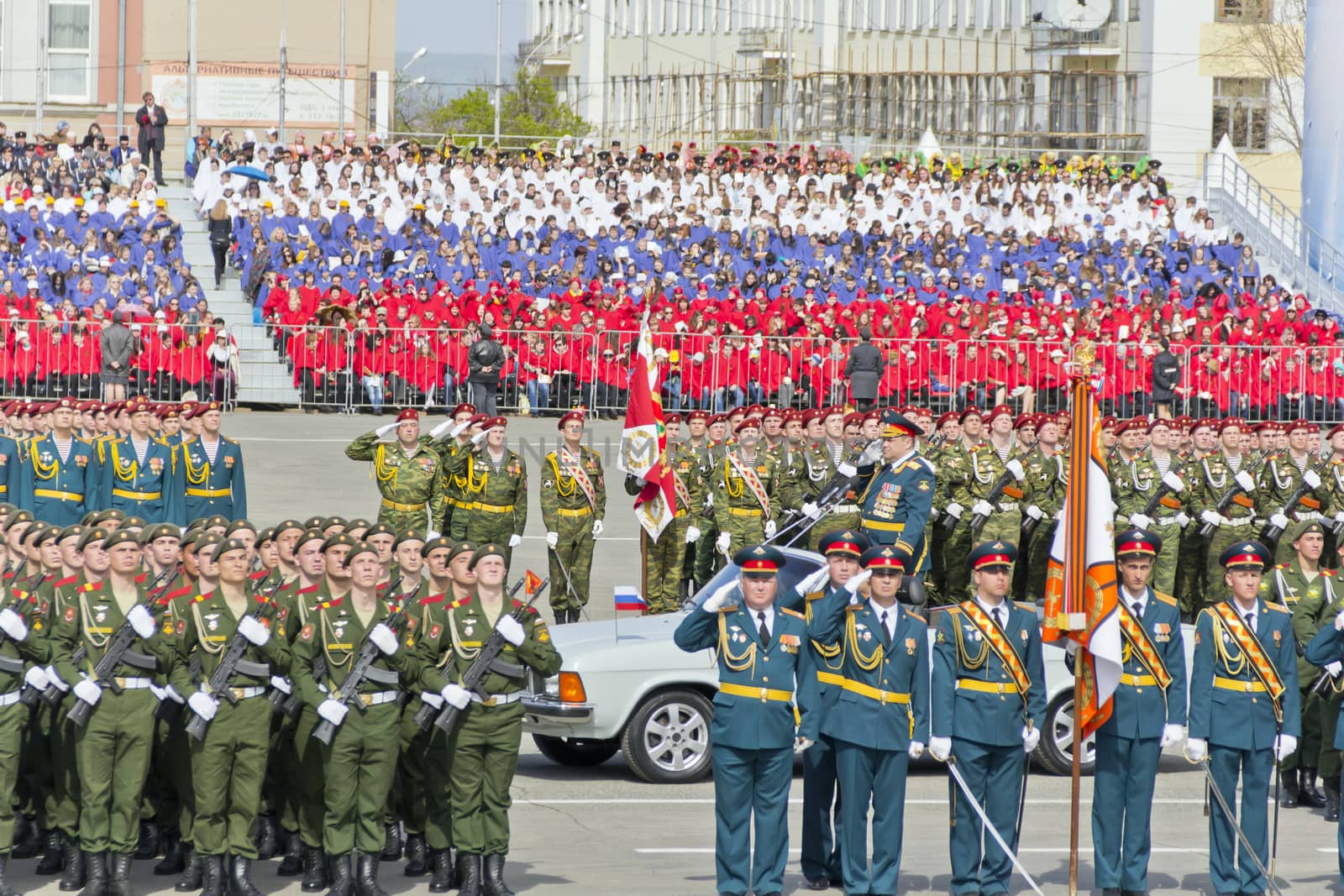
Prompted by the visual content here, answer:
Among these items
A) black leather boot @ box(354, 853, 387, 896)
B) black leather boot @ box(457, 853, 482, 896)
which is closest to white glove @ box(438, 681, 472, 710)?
black leather boot @ box(457, 853, 482, 896)

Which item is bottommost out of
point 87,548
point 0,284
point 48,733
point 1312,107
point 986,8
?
point 48,733

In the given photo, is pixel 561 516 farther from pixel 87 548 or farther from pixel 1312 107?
pixel 1312 107

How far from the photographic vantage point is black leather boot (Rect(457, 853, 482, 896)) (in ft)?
30.2

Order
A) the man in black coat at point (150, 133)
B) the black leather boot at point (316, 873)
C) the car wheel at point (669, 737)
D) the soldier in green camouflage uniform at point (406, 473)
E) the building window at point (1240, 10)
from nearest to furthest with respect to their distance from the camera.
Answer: the black leather boot at point (316, 873), the car wheel at point (669, 737), the soldier in green camouflage uniform at point (406, 473), the man in black coat at point (150, 133), the building window at point (1240, 10)

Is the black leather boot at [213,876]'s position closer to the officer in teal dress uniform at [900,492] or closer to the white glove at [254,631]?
the white glove at [254,631]

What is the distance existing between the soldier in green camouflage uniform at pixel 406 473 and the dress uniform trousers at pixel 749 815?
750 centimetres

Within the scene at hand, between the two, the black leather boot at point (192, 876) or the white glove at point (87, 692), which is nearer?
the white glove at point (87, 692)

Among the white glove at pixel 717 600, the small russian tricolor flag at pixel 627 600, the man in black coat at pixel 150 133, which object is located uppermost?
the man in black coat at pixel 150 133

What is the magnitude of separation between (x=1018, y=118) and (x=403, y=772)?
181 ft

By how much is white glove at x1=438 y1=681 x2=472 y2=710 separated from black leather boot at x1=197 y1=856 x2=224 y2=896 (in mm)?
1221

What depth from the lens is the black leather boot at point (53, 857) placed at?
974 cm

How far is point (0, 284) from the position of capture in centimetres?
2534

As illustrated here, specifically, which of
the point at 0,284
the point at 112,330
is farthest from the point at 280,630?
the point at 0,284

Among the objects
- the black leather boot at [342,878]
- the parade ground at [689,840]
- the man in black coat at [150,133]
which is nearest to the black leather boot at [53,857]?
the parade ground at [689,840]
